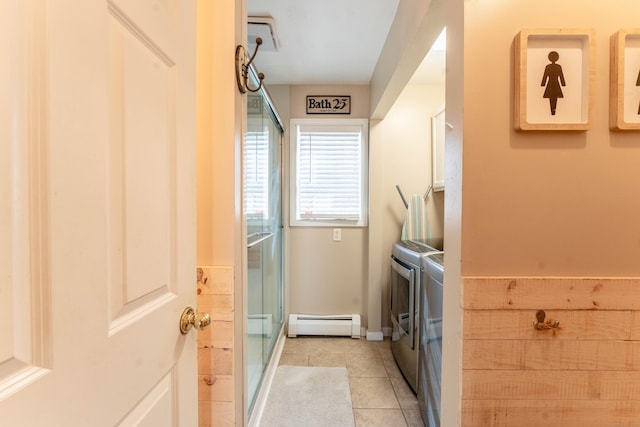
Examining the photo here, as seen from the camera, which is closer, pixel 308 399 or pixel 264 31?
pixel 308 399

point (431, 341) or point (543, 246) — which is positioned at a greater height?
point (543, 246)

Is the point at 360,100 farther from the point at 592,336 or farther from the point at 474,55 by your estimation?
the point at 592,336

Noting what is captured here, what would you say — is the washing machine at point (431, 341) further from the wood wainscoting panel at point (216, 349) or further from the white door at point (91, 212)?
the white door at point (91, 212)

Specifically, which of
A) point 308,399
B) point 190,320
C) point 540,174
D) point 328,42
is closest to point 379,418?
point 308,399

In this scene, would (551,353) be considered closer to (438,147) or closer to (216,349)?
(216,349)

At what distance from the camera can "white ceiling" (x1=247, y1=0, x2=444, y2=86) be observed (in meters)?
1.75

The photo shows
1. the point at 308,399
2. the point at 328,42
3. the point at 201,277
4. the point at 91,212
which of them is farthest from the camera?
the point at 328,42

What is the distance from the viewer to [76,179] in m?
0.44

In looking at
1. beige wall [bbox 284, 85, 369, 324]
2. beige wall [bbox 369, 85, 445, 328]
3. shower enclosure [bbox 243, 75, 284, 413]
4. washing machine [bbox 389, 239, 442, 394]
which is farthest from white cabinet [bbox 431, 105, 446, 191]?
shower enclosure [bbox 243, 75, 284, 413]

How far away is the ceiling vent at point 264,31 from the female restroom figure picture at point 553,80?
160 centimetres

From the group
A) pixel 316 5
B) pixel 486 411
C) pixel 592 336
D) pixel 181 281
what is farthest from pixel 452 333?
pixel 316 5

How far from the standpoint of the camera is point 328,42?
2.09 metres

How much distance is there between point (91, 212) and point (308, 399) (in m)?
1.83

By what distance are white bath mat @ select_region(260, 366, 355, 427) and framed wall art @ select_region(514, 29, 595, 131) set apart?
173 cm
